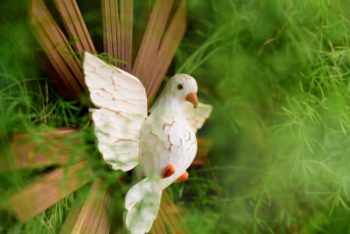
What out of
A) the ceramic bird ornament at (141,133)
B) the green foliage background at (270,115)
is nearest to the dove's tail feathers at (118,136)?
the ceramic bird ornament at (141,133)

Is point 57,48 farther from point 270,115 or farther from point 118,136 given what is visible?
point 270,115

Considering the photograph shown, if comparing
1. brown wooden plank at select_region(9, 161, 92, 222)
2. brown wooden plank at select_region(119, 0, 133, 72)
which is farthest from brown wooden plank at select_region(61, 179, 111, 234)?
brown wooden plank at select_region(119, 0, 133, 72)

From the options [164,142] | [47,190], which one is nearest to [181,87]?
[164,142]

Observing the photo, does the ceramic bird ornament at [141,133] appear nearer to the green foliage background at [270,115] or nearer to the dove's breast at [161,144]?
the dove's breast at [161,144]

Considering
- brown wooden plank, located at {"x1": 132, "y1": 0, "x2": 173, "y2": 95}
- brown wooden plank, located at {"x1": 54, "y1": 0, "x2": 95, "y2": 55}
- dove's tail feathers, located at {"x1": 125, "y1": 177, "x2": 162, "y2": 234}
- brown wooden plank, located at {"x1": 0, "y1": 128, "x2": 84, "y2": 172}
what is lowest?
dove's tail feathers, located at {"x1": 125, "y1": 177, "x2": 162, "y2": 234}

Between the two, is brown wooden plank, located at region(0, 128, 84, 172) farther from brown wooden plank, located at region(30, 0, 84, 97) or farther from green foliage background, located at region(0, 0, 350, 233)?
green foliage background, located at region(0, 0, 350, 233)

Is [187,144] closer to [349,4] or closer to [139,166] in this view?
[139,166]
